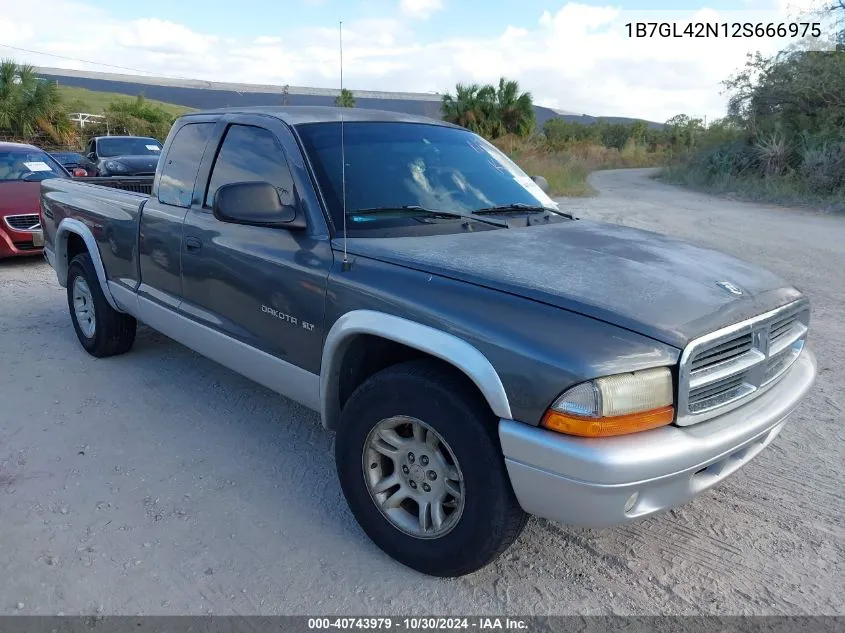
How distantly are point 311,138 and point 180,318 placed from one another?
1.42 m

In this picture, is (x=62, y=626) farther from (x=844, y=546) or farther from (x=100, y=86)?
(x=100, y=86)

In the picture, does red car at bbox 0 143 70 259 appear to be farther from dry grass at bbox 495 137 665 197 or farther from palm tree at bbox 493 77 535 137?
palm tree at bbox 493 77 535 137

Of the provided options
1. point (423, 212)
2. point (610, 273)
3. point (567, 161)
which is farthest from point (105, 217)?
point (567, 161)

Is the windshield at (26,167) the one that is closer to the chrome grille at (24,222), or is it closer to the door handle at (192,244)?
the chrome grille at (24,222)

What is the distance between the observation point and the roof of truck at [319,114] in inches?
139

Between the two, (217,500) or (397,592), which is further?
(217,500)

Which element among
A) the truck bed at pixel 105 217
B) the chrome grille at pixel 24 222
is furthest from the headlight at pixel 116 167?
the truck bed at pixel 105 217

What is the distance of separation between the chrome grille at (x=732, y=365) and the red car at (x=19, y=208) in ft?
25.5

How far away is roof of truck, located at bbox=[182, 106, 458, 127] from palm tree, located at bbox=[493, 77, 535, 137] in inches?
1139

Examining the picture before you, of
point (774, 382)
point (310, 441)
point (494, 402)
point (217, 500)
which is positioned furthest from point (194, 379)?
point (774, 382)

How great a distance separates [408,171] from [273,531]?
1.88 metres

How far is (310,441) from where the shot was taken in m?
3.88

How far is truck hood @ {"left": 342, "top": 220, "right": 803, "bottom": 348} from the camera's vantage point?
2.35m

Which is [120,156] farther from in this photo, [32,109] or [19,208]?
[32,109]
